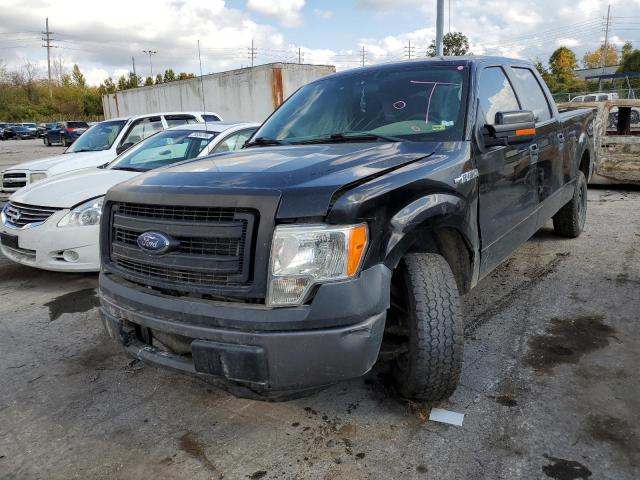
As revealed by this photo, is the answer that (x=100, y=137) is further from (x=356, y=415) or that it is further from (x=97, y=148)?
(x=356, y=415)

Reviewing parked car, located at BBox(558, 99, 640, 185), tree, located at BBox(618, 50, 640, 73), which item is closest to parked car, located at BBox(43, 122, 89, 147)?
parked car, located at BBox(558, 99, 640, 185)

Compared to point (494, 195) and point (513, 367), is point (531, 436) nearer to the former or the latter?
point (513, 367)

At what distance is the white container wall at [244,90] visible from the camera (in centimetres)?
1656

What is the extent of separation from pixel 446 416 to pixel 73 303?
3.44m

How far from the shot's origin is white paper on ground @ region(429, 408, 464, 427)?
2.58m

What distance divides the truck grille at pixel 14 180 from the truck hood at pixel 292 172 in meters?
7.02

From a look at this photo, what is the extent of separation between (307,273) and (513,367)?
1.70 meters

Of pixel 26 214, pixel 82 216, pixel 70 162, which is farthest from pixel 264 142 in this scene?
pixel 70 162

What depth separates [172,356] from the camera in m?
2.37

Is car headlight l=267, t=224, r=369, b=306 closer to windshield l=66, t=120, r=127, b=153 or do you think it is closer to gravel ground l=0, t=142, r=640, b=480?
gravel ground l=0, t=142, r=640, b=480

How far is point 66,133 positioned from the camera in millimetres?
32719

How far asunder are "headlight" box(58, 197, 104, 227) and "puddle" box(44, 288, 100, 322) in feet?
2.11

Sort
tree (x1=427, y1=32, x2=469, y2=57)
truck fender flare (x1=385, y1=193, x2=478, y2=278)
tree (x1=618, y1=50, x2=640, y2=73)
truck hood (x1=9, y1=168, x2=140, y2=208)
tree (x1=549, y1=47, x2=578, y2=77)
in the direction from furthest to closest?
1. tree (x1=549, y1=47, x2=578, y2=77)
2. tree (x1=618, y1=50, x2=640, y2=73)
3. tree (x1=427, y1=32, x2=469, y2=57)
4. truck hood (x1=9, y1=168, x2=140, y2=208)
5. truck fender flare (x1=385, y1=193, x2=478, y2=278)

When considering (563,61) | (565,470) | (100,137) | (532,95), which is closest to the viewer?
(565,470)
